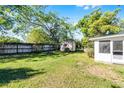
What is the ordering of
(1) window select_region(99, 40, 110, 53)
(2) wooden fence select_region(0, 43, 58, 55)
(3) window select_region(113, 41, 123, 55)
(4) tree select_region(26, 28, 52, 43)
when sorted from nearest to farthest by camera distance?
(3) window select_region(113, 41, 123, 55) < (1) window select_region(99, 40, 110, 53) < (2) wooden fence select_region(0, 43, 58, 55) < (4) tree select_region(26, 28, 52, 43)

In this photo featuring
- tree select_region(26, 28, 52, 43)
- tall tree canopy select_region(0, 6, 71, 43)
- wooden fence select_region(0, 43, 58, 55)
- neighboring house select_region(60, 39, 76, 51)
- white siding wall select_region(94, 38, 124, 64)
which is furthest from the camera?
neighboring house select_region(60, 39, 76, 51)

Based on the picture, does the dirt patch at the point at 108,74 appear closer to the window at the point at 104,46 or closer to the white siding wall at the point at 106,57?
the white siding wall at the point at 106,57

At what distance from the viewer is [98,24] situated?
90.6 ft

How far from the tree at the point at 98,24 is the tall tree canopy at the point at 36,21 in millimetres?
6449

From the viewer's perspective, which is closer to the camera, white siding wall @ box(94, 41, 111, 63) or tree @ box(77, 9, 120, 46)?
white siding wall @ box(94, 41, 111, 63)

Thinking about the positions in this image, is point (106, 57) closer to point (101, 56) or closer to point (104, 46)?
point (101, 56)

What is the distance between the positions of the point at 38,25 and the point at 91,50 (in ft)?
50.8

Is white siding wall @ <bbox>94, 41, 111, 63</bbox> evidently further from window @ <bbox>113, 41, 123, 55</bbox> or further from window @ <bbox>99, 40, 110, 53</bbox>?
window @ <bbox>113, 41, 123, 55</bbox>

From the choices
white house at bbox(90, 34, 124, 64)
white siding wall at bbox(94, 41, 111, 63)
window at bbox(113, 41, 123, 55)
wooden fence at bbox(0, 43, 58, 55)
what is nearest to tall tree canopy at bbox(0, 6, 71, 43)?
wooden fence at bbox(0, 43, 58, 55)

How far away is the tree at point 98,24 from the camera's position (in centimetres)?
2753

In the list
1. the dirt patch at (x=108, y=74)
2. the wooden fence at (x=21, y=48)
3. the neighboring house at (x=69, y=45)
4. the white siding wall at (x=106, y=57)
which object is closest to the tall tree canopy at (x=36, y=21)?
the neighboring house at (x=69, y=45)

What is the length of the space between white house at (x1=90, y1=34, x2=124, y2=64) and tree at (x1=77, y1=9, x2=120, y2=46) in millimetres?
9204

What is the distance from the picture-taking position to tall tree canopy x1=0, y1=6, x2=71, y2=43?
30.1m
